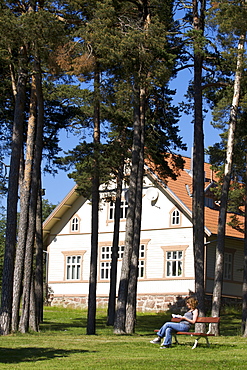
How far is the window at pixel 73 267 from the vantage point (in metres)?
44.6

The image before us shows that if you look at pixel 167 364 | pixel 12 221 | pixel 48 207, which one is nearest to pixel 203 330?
pixel 12 221

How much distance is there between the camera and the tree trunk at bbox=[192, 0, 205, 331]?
70.2 ft

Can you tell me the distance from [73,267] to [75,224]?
9.53 feet

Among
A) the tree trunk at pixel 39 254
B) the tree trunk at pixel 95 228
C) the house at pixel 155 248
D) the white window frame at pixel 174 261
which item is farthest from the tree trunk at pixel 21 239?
the white window frame at pixel 174 261

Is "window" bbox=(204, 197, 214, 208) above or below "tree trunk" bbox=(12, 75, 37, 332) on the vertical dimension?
above

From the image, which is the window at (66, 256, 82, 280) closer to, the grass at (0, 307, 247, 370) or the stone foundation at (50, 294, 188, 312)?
the stone foundation at (50, 294, 188, 312)

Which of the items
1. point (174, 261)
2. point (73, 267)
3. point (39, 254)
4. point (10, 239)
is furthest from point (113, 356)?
point (73, 267)

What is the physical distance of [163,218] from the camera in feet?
132

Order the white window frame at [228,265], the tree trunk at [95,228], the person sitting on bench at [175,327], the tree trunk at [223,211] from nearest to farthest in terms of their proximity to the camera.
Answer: the person sitting on bench at [175,327] < the tree trunk at [223,211] < the tree trunk at [95,228] < the white window frame at [228,265]

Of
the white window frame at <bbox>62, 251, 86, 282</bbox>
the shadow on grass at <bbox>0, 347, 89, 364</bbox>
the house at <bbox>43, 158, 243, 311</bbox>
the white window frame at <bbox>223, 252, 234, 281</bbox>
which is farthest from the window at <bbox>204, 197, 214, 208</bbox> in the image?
the shadow on grass at <bbox>0, 347, 89, 364</bbox>

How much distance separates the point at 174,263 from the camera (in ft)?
130

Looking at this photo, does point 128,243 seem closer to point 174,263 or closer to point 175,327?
point 175,327

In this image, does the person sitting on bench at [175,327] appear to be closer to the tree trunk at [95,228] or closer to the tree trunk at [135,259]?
the tree trunk at [135,259]

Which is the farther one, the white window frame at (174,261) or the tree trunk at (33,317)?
the white window frame at (174,261)
